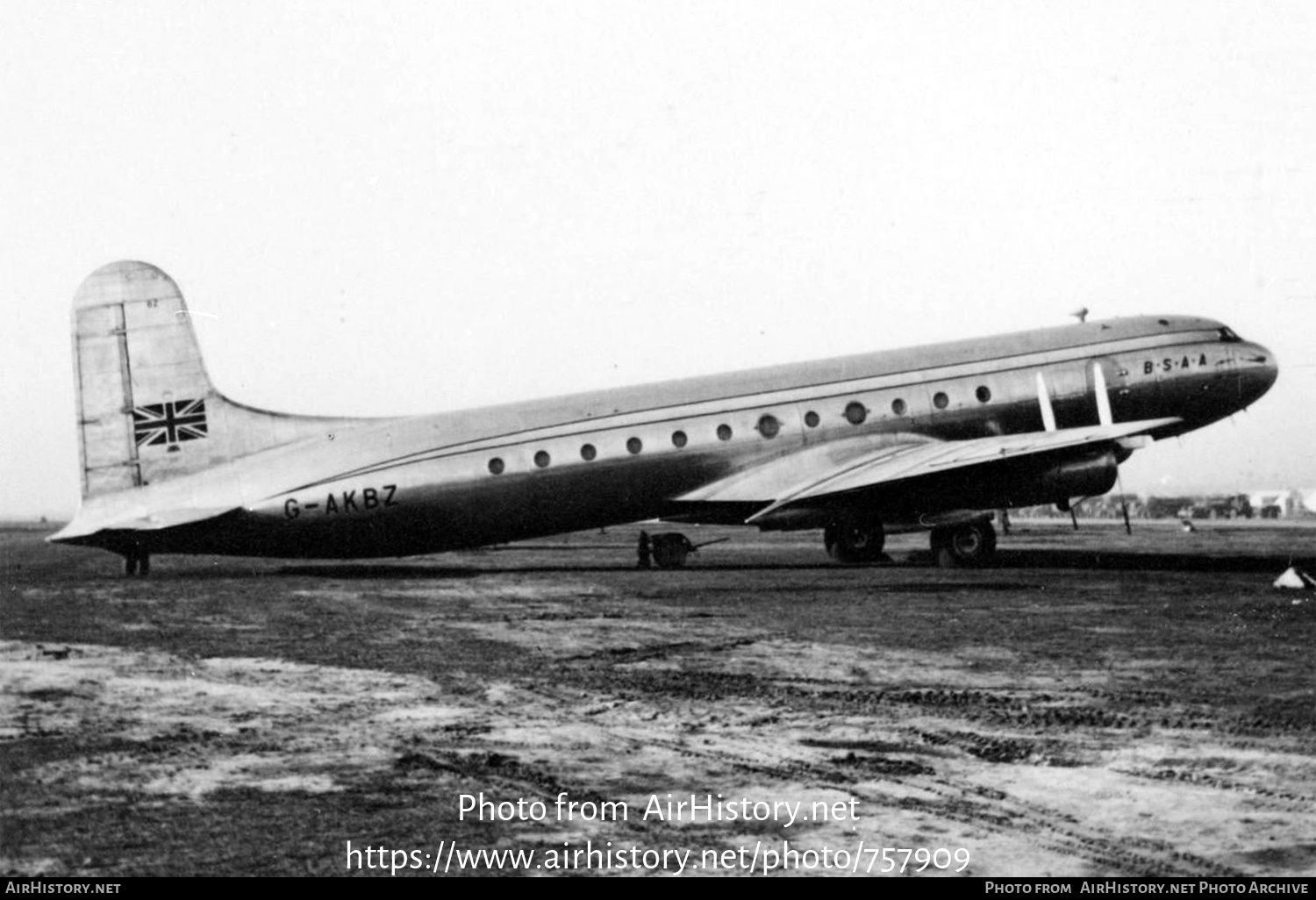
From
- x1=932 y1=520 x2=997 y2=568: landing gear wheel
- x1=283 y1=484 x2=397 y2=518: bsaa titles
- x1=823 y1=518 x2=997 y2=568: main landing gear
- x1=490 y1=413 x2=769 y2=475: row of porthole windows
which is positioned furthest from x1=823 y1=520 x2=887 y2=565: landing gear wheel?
x1=283 y1=484 x2=397 y2=518: bsaa titles

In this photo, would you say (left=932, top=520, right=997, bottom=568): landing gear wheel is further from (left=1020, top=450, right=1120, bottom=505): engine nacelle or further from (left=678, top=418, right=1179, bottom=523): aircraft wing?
(left=678, top=418, right=1179, bottom=523): aircraft wing

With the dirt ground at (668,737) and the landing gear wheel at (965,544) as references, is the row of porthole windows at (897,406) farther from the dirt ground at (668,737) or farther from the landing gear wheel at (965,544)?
the dirt ground at (668,737)

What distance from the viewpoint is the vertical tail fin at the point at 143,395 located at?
23562 mm

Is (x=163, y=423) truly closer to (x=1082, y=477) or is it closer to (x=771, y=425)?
(x=771, y=425)

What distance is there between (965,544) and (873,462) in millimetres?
2731

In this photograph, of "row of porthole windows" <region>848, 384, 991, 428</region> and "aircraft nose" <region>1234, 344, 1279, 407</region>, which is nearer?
"row of porthole windows" <region>848, 384, 991, 428</region>

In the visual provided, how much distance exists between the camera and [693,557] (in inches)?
1304

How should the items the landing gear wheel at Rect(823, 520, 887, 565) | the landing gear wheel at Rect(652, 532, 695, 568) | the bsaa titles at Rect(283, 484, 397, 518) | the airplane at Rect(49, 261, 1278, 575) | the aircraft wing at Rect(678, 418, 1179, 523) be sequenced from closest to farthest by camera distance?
the aircraft wing at Rect(678, 418, 1179, 523) < the bsaa titles at Rect(283, 484, 397, 518) < the airplane at Rect(49, 261, 1278, 575) < the landing gear wheel at Rect(823, 520, 887, 565) < the landing gear wheel at Rect(652, 532, 695, 568)

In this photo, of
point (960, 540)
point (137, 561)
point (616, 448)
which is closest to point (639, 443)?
point (616, 448)

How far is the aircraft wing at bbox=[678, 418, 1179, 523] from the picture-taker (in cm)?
2283

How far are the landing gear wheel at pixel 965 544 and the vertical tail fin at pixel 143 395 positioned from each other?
14.0 m

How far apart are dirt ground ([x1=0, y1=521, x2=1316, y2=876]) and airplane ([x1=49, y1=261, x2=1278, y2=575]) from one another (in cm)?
543

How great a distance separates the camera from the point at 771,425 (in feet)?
84.8

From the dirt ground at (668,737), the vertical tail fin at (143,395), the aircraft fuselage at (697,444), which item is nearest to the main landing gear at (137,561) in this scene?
the aircraft fuselage at (697,444)
